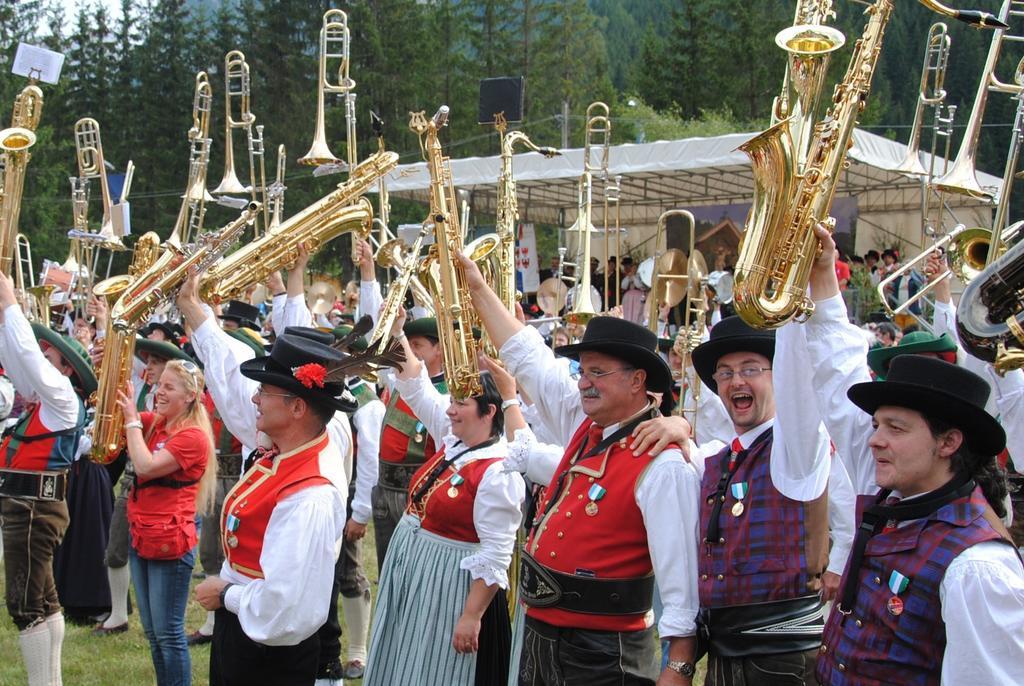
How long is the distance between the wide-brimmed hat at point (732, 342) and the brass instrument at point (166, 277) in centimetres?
280

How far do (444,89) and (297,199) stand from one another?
32.4 feet

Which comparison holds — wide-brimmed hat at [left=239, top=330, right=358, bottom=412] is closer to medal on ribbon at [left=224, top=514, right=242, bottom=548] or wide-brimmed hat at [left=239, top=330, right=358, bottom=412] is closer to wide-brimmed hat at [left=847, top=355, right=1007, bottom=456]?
medal on ribbon at [left=224, top=514, right=242, bottom=548]

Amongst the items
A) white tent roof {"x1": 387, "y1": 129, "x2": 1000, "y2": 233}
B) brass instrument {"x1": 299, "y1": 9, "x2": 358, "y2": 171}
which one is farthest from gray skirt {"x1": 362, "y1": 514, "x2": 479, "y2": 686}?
white tent roof {"x1": 387, "y1": 129, "x2": 1000, "y2": 233}

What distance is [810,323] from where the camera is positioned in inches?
135

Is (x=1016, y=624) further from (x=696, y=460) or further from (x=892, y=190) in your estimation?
(x=892, y=190)

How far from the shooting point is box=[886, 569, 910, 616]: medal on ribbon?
2904mm

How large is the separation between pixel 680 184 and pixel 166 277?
18544 mm

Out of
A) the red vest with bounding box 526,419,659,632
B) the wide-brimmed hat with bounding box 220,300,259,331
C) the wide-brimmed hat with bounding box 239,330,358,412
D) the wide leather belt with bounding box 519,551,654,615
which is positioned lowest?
the wide-brimmed hat with bounding box 220,300,259,331

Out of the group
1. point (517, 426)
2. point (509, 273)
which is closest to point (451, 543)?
point (517, 426)

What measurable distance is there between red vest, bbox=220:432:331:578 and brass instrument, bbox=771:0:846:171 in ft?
7.09

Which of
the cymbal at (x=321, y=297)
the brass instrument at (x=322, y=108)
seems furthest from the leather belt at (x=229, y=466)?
the cymbal at (x=321, y=297)

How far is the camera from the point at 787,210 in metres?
3.27

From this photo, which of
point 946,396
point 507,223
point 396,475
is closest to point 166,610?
point 396,475

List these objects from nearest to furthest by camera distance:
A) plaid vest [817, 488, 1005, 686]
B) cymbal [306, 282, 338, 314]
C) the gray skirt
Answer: plaid vest [817, 488, 1005, 686]
the gray skirt
cymbal [306, 282, 338, 314]
